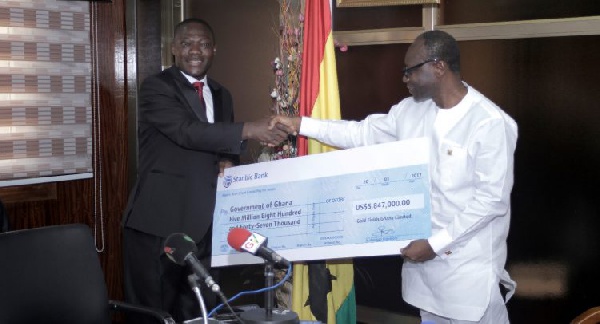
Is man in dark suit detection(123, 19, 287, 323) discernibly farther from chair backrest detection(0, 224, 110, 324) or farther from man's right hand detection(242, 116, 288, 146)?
chair backrest detection(0, 224, 110, 324)

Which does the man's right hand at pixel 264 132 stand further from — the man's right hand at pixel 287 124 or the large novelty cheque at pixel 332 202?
the large novelty cheque at pixel 332 202

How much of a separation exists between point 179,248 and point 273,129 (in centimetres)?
160

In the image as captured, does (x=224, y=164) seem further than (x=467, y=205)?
Yes

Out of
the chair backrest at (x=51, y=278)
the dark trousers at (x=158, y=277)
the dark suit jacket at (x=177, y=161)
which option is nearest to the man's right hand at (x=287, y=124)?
the dark suit jacket at (x=177, y=161)

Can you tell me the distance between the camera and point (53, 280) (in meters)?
2.65

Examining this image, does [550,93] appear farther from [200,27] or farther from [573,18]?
[200,27]

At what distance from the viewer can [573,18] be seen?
347 centimetres

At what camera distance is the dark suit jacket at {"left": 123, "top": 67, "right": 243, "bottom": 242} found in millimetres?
3408

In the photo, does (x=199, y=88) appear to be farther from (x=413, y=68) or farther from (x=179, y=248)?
(x=179, y=248)

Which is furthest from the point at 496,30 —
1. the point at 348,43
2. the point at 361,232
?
the point at 361,232

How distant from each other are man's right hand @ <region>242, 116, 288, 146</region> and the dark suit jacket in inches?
1.7

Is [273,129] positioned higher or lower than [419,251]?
higher

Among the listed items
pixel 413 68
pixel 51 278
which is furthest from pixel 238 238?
pixel 413 68

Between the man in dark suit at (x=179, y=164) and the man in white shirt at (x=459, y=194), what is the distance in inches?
35.3
